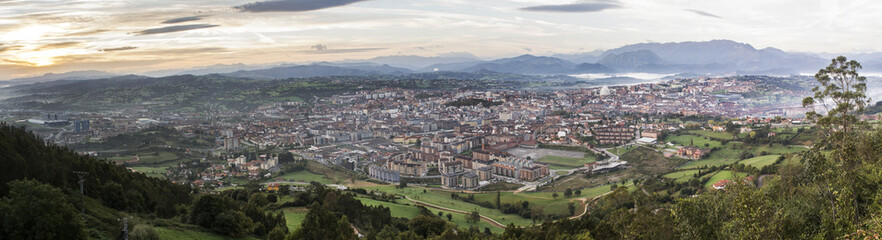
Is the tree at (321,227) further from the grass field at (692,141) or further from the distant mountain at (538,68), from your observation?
the distant mountain at (538,68)

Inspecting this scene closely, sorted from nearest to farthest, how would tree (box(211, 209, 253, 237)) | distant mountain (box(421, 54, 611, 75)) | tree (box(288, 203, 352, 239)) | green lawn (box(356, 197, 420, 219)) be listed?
tree (box(288, 203, 352, 239)) → tree (box(211, 209, 253, 237)) → green lawn (box(356, 197, 420, 219)) → distant mountain (box(421, 54, 611, 75))

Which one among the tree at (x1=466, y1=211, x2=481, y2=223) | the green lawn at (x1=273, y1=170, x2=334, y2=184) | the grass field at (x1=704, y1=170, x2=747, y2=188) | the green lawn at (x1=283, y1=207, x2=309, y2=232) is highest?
the grass field at (x1=704, y1=170, x2=747, y2=188)

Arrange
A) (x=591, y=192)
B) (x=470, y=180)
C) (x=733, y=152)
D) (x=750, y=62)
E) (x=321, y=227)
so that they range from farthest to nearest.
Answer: (x=750, y=62)
(x=733, y=152)
(x=470, y=180)
(x=591, y=192)
(x=321, y=227)

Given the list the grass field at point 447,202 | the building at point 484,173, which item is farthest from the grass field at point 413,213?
the building at point 484,173

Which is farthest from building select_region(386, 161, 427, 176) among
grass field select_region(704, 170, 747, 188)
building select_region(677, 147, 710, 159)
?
grass field select_region(704, 170, 747, 188)

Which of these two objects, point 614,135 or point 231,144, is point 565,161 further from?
point 231,144

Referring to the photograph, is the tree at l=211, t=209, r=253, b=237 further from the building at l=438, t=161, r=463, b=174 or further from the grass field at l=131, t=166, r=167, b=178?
the building at l=438, t=161, r=463, b=174

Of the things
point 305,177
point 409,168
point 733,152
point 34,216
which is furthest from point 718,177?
point 34,216
